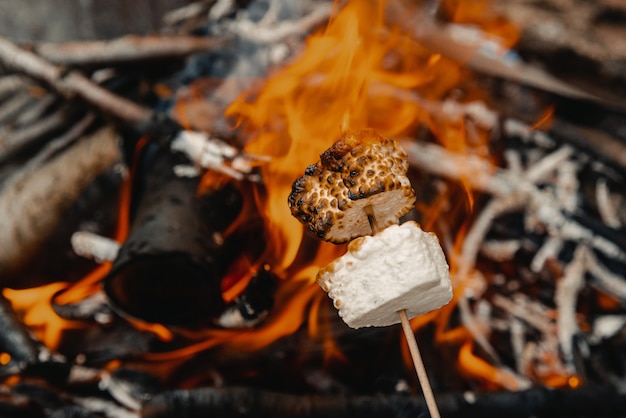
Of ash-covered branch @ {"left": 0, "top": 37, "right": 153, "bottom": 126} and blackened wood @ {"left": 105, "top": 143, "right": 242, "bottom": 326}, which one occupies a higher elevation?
ash-covered branch @ {"left": 0, "top": 37, "right": 153, "bottom": 126}

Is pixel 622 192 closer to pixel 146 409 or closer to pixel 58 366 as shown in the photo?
pixel 146 409

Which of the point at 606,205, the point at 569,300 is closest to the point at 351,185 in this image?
the point at 569,300

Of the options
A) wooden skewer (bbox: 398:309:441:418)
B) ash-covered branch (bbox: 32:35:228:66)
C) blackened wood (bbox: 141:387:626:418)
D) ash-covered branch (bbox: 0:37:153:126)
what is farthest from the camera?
ash-covered branch (bbox: 32:35:228:66)

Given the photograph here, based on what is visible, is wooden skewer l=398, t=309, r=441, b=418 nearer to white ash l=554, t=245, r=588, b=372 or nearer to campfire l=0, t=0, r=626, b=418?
campfire l=0, t=0, r=626, b=418

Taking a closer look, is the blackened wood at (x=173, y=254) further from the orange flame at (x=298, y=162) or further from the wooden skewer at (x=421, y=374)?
the wooden skewer at (x=421, y=374)


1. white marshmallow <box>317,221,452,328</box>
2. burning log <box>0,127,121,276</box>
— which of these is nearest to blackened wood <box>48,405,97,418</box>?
burning log <box>0,127,121,276</box>

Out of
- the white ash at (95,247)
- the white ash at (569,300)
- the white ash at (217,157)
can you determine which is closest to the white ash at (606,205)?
the white ash at (569,300)

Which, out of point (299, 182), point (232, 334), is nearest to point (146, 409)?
point (232, 334)
